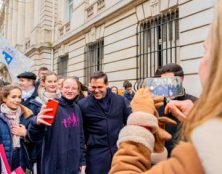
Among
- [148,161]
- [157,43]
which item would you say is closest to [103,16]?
[157,43]

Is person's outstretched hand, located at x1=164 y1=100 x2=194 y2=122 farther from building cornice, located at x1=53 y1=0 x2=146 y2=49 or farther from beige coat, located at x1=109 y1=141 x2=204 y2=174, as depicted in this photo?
building cornice, located at x1=53 y1=0 x2=146 y2=49

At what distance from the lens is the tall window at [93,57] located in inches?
513

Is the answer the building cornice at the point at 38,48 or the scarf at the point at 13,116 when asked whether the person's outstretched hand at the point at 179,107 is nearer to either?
the scarf at the point at 13,116

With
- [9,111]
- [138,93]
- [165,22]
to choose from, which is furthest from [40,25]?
[138,93]

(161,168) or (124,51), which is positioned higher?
(124,51)

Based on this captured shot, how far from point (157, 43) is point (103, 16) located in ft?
12.5

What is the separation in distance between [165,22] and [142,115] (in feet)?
26.1

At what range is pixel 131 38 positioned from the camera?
10375 mm

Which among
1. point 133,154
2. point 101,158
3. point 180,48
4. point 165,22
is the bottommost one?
point 101,158

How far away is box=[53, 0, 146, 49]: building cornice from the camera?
34.6 feet

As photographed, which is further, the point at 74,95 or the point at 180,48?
the point at 180,48

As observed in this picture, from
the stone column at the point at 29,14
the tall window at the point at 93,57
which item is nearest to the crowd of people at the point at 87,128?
the tall window at the point at 93,57

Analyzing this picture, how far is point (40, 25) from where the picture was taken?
71.1 feet

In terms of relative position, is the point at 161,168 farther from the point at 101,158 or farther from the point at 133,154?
the point at 101,158
